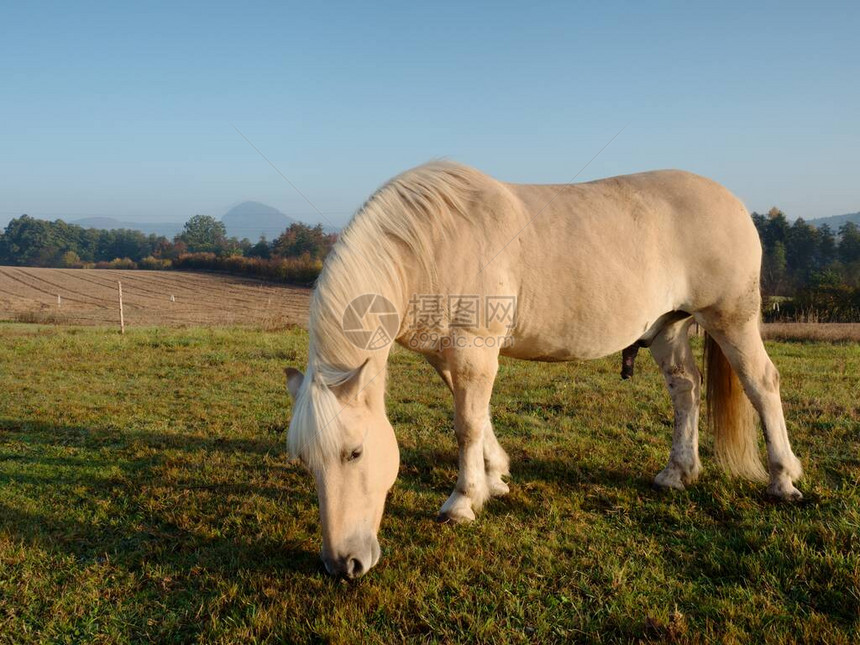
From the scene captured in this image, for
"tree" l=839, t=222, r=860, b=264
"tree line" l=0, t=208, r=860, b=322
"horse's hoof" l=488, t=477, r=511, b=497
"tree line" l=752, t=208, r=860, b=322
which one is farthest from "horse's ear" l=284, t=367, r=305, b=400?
"tree" l=839, t=222, r=860, b=264

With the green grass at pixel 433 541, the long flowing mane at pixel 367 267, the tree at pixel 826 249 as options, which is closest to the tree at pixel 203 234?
the tree at pixel 826 249

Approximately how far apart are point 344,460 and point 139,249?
98919 millimetres

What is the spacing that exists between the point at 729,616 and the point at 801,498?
159cm

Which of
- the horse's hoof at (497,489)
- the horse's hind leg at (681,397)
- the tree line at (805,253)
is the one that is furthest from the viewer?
the tree line at (805,253)

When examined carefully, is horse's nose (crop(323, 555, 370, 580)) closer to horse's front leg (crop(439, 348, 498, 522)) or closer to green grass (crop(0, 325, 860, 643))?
green grass (crop(0, 325, 860, 643))

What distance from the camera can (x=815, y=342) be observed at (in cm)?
1152

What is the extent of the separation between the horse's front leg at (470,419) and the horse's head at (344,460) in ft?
2.30

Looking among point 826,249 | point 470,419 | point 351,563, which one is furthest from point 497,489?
point 826,249

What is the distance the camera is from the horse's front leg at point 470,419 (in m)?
3.29

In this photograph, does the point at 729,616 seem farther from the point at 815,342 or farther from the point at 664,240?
the point at 815,342

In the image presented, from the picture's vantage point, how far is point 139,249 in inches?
3435

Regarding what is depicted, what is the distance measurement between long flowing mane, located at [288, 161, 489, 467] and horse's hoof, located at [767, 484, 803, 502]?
282 cm

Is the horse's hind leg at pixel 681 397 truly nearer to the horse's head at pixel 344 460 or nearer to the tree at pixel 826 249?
the horse's head at pixel 344 460

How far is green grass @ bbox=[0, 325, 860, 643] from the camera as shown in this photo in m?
2.42
